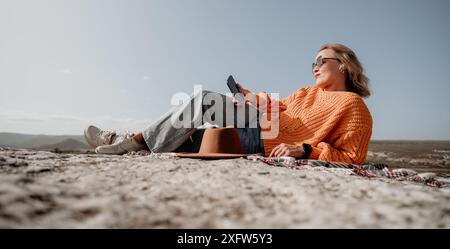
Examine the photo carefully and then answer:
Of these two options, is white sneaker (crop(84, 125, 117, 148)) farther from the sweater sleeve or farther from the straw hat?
the sweater sleeve

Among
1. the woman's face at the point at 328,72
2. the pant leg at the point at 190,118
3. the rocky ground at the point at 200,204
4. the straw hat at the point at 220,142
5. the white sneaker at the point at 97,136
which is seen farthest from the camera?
the woman's face at the point at 328,72

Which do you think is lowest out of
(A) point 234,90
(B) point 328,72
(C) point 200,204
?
(C) point 200,204

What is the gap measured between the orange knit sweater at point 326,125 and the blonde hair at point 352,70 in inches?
15.3

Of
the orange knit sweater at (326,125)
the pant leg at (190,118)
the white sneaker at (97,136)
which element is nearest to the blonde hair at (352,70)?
the orange knit sweater at (326,125)

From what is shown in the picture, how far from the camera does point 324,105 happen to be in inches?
96.5

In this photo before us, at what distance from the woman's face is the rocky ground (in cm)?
206

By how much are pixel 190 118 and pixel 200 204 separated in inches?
71.3

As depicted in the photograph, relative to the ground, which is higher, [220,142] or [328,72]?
[328,72]

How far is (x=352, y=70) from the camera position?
2.73m

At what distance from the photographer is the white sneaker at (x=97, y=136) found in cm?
255

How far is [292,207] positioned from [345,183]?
385mm

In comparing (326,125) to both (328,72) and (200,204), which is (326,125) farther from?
(200,204)

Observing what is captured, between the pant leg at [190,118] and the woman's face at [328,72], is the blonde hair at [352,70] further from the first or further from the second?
the pant leg at [190,118]

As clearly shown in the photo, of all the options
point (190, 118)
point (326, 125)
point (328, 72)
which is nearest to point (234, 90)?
point (190, 118)
